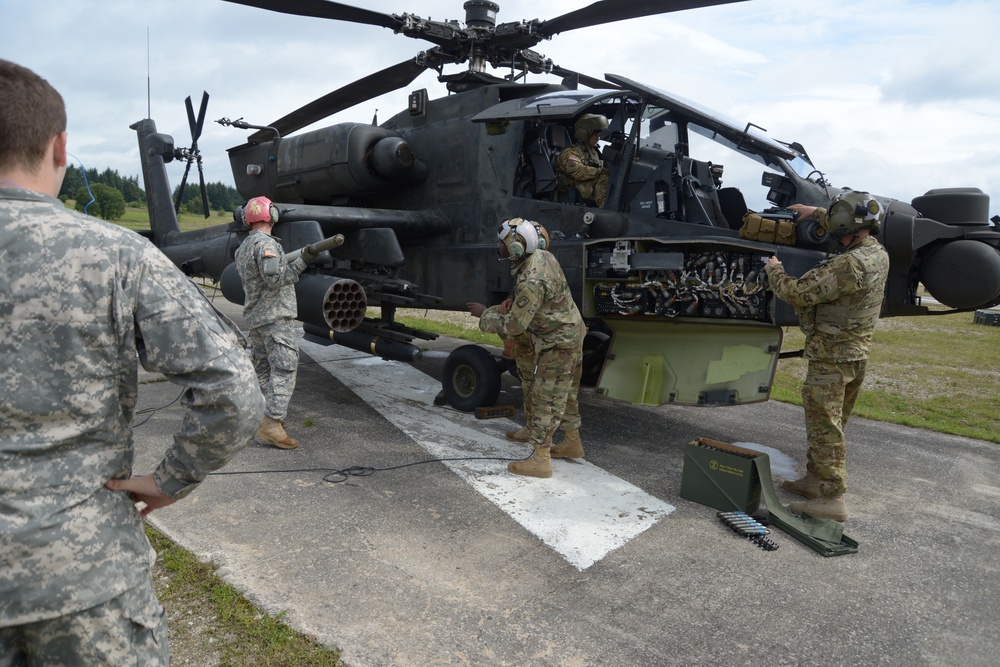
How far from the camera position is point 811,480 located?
15.0ft

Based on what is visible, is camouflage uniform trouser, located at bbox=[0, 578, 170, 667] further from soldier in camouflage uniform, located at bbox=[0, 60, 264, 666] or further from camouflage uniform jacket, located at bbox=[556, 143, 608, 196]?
camouflage uniform jacket, located at bbox=[556, 143, 608, 196]

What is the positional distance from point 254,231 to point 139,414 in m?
2.10

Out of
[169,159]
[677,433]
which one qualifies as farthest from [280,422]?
[169,159]

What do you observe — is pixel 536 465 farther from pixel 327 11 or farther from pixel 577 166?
pixel 327 11

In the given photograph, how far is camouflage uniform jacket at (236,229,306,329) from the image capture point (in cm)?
511

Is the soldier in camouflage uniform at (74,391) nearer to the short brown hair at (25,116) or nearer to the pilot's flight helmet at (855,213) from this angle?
the short brown hair at (25,116)

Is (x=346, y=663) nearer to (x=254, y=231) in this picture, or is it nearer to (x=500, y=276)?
(x=254, y=231)

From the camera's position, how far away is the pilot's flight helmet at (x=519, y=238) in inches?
191

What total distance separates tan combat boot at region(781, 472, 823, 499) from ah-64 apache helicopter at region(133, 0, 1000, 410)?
79 cm

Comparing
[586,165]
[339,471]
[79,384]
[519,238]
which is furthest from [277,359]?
[79,384]

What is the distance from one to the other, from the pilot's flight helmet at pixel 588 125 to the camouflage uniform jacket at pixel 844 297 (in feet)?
8.55

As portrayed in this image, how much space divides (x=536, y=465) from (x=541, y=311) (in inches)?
43.2

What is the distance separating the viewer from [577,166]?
6.10 meters

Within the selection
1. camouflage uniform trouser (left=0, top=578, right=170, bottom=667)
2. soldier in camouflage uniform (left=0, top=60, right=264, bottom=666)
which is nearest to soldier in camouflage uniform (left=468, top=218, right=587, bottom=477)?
soldier in camouflage uniform (left=0, top=60, right=264, bottom=666)
